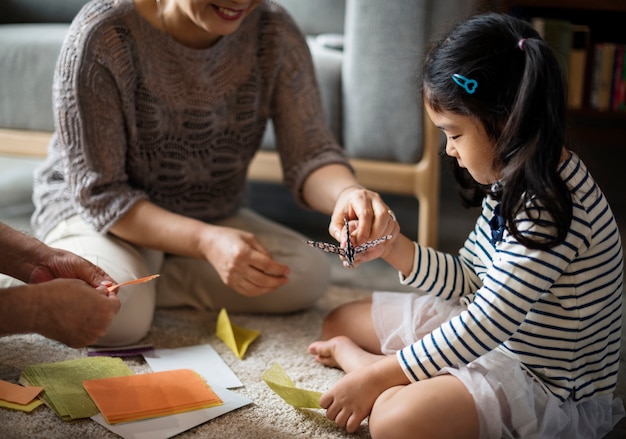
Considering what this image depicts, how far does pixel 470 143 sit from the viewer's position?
3.32ft

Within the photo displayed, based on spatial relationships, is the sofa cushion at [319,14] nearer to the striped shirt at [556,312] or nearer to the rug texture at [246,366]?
the rug texture at [246,366]

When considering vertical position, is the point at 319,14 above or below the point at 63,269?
above

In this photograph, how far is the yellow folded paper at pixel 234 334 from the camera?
1.32m

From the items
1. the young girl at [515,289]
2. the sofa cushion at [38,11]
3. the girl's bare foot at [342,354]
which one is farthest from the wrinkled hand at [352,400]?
the sofa cushion at [38,11]

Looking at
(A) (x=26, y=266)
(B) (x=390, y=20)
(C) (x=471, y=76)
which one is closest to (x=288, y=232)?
(B) (x=390, y=20)

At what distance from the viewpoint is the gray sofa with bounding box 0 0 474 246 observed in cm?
161

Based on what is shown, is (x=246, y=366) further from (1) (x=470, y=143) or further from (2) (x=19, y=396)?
(1) (x=470, y=143)

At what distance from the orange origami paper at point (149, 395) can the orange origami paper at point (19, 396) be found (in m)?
0.07

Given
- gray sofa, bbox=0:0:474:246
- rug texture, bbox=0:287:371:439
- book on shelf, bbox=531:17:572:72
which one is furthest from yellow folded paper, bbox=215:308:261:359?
book on shelf, bbox=531:17:572:72

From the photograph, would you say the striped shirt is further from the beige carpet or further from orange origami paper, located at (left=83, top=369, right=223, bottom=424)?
orange origami paper, located at (left=83, top=369, right=223, bottom=424)

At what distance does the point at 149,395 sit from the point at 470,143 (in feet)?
1.78

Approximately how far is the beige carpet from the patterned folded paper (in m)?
0.01

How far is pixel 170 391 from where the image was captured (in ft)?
3.73

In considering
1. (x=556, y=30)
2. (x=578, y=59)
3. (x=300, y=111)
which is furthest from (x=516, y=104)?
(x=578, y=59)
